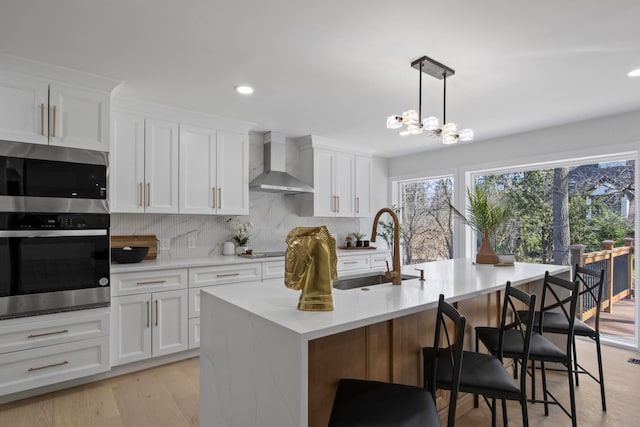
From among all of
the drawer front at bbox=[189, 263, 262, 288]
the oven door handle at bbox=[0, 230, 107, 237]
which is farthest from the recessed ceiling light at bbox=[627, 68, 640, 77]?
the oven door handle at bbox=[0, 230, 107, 237]

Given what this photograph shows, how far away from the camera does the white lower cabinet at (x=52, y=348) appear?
2387 mm

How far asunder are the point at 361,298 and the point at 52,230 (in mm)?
2282

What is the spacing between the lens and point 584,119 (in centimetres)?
369

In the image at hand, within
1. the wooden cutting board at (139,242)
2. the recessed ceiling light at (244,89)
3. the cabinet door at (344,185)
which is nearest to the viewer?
the recessed ceiling light at (244,89)

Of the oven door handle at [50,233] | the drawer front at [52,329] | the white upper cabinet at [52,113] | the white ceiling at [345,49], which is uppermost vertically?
the white ceiling at [345,49]

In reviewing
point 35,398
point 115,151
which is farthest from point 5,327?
point 115,151

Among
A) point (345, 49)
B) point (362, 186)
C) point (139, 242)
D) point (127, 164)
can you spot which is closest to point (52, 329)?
point (139, 242)

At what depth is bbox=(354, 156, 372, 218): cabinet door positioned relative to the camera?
498 centimetres

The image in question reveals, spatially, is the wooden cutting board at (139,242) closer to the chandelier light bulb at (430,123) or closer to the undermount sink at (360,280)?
the undermount sink at (360,280)

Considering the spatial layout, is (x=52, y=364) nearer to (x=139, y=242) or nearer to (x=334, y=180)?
(x=139, y=242)

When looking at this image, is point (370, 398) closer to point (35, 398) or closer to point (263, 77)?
point (263, 77)

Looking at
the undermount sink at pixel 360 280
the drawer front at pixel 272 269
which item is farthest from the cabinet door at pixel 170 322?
the undermount sink at pixel 360 280

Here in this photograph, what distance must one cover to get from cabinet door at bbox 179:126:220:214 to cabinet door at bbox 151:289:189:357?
84 centimetres

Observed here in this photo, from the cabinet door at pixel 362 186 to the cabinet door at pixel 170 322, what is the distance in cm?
263
